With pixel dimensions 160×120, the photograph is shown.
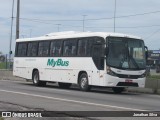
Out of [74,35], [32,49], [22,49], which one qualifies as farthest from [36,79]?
[74,35]

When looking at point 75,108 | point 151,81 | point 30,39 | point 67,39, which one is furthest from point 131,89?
point 75,108

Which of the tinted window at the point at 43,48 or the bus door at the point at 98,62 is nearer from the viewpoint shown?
the bus door at the point at 98,62

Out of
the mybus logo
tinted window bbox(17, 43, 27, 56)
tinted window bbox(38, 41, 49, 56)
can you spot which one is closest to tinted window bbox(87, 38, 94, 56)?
the mybus logo

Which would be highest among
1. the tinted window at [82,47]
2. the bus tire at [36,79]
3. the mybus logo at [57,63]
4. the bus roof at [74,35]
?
the bus roof at [74,35]

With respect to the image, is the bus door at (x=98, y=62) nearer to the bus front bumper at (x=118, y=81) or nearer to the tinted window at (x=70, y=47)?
the bus front bumper at (x=118, y=81)

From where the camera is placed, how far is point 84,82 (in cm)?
2570

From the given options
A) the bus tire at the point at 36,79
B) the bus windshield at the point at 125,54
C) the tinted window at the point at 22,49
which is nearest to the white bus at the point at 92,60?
the bus windshield at the point at 125,54

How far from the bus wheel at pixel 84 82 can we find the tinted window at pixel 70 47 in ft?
→ 4.84

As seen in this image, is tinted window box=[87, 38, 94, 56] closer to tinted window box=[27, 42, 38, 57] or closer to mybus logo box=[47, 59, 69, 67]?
mybus logo box=[47, 59, 69, 67]

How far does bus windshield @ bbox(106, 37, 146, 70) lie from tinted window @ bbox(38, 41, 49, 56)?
6.40 meters

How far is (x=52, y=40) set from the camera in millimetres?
29047

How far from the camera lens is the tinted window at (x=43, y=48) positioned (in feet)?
97.0

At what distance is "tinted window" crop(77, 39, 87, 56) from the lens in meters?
25.7

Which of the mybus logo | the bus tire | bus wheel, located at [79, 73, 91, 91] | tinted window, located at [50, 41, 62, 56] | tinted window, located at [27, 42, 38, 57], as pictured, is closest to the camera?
bus wheel, located at [79, 73, 91, 91]
